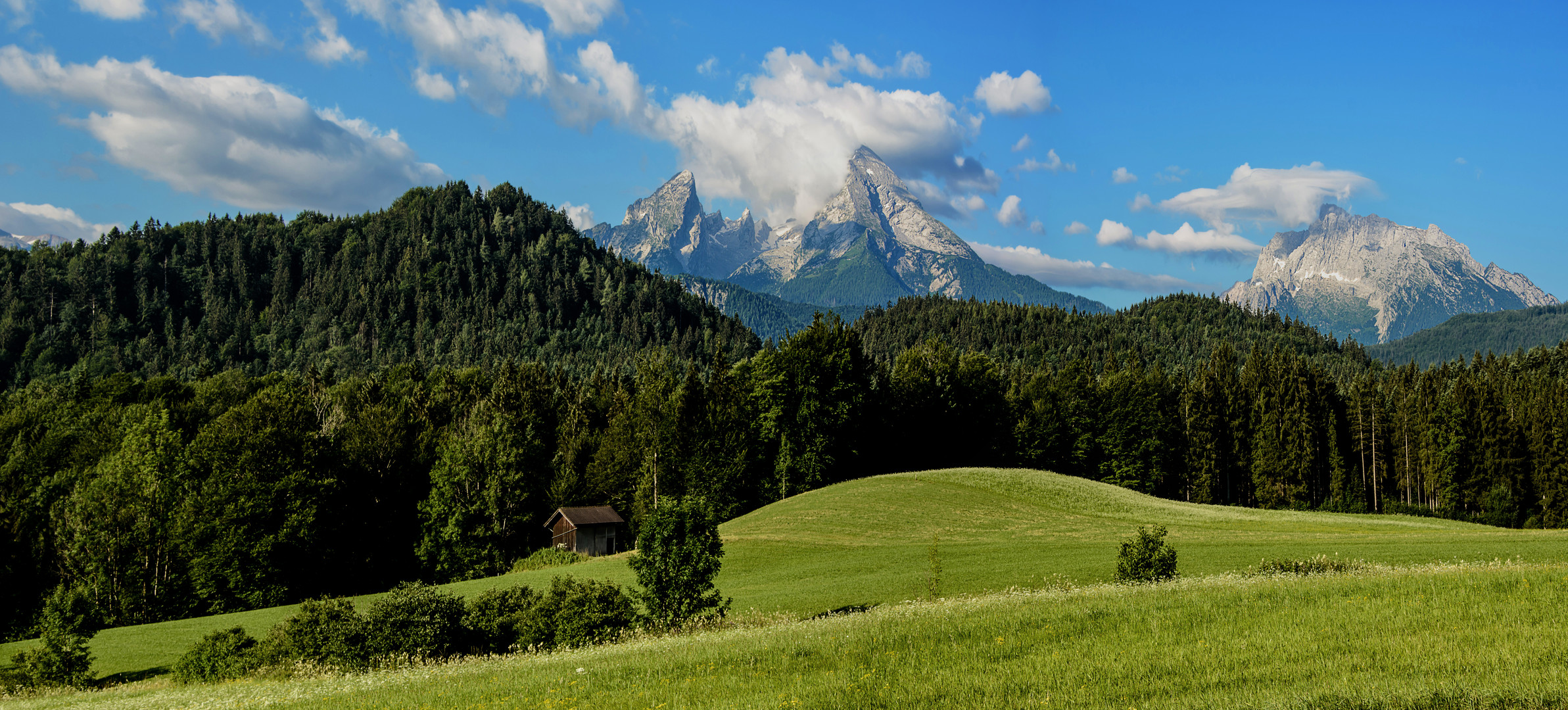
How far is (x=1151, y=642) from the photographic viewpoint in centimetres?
1341

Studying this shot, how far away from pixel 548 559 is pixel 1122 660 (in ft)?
206

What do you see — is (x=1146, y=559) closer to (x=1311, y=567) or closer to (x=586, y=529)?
(x=1311, y=567)

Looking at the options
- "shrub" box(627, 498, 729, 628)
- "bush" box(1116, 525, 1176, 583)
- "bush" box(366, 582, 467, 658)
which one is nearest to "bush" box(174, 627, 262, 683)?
"bush" box(366, 582, 467, 658)

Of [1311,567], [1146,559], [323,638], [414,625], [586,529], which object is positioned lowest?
[586,529]

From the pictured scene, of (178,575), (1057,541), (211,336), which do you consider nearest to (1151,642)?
(1057,541)

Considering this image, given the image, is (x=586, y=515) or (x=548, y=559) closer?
(x=548, y=559)

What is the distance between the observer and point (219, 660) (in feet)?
94.5

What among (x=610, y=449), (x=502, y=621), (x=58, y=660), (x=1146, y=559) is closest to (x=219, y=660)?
(x=58, y=660)

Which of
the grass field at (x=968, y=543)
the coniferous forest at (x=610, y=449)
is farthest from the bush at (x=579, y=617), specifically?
the coniferous forest at (x=610, y=449)

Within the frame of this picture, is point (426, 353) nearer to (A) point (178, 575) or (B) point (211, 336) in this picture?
(B) point (211, 336)

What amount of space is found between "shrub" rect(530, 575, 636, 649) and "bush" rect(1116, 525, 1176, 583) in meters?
17.5

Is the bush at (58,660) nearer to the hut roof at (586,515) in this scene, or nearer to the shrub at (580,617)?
the shrub at (580,617)

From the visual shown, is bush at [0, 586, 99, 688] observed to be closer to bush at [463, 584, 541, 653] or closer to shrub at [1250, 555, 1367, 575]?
bush at [463, 584, 541, 653]

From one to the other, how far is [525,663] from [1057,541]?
3897 centimetres
